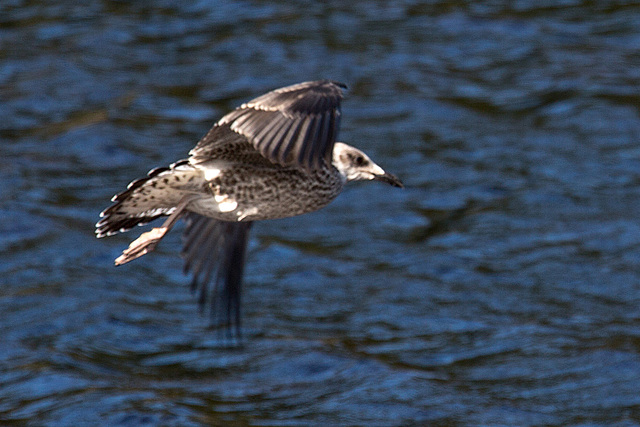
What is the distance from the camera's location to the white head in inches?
266

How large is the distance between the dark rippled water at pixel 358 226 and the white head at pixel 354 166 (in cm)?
335

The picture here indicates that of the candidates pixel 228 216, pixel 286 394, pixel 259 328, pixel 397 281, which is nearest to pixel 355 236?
pixel 397 281

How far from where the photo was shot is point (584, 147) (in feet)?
41.5

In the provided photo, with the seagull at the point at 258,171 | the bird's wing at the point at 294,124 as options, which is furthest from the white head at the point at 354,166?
the bird's wing at the point at 294,124

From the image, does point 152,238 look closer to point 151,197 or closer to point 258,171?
point 151,197

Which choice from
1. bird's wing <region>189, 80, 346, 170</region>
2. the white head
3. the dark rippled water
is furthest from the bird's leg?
the dark rippled water

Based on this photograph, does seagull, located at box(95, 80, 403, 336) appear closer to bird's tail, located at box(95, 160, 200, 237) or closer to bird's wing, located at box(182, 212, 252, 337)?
bird's tail, located at box(95, 160, 200, 237)

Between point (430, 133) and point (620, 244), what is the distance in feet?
6.92

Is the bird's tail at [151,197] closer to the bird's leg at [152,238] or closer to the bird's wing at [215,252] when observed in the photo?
the bird's leg at [152,238]

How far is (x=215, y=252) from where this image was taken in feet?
25.6

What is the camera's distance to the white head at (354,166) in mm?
6766

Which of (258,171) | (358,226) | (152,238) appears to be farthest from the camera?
(358,226)

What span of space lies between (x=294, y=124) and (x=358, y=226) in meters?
6.26

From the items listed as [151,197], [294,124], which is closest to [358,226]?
[151,197]
